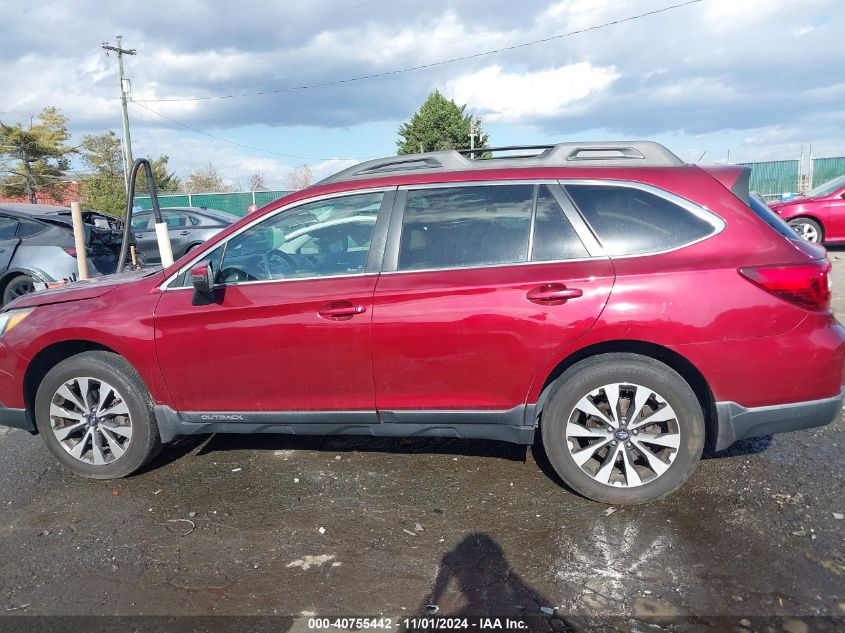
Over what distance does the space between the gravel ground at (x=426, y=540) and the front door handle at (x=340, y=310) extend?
3.46 ft

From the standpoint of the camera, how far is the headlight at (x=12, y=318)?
407 centimetres

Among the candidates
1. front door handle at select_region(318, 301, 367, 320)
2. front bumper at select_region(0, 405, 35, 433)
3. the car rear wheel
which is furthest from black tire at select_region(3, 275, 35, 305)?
the car rear wheel

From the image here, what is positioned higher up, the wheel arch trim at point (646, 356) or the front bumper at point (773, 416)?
the wheel arch trim at point (646, 356)

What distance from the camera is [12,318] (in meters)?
4.11

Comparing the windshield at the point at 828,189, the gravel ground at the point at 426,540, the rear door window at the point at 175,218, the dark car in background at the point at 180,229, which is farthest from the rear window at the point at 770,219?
the rear door window at the point at 175,218

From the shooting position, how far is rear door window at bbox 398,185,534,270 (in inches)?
137

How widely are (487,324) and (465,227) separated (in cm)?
57

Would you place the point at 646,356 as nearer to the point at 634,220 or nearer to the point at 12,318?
the point at 634,220

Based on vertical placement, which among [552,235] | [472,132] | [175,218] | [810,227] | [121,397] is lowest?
[121,397]

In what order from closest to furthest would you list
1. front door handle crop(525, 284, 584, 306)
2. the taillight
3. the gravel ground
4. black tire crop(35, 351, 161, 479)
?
the gravel ground < the taillight < front door handle crop(525, 284, 584, 306) < black tire crop(35, 351, 161, 479)

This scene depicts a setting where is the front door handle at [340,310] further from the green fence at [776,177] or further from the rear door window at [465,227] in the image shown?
the green fence at [776,177]

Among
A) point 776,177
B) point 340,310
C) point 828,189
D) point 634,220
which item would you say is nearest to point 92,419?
point 340,310

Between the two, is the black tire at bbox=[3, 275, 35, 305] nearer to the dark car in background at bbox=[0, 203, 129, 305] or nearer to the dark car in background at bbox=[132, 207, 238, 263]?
the dark car in background at bbox=[0, 203, 129, 305]

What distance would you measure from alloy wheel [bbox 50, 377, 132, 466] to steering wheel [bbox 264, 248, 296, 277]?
121 cm
